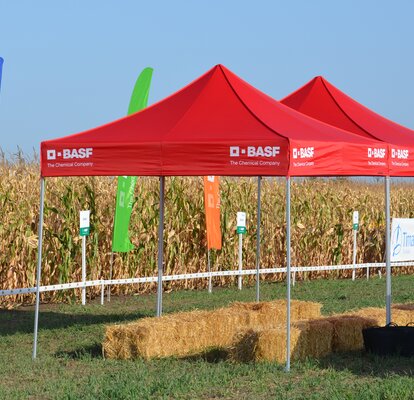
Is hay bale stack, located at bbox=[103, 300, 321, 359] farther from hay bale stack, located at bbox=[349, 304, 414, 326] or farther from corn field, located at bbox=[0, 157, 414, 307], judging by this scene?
corn field, located at bbox=[0, 157, 414, 307]

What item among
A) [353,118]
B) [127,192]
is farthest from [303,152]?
[127,192]

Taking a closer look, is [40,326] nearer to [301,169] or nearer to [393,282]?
[301,169]

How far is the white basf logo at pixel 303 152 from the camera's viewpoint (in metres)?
11.7

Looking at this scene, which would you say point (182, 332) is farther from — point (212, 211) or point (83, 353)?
point (212, 211)

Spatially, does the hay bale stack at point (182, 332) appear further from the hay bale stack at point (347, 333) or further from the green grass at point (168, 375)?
the hay bale stack at point (347, 333)

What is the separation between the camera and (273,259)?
26266 millimetres

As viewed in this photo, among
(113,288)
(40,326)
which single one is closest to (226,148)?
(40,326)

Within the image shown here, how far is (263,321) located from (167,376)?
3.14 meters

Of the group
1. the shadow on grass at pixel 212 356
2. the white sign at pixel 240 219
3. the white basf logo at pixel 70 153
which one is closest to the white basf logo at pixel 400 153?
the shadow on grass at pixel 212 356

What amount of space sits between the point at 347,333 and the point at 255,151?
266 centimetres

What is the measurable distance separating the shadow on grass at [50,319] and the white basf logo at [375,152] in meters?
5.71

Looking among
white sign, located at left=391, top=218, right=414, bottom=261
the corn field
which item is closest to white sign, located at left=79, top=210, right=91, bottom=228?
the corn field

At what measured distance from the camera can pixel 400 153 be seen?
528 inches

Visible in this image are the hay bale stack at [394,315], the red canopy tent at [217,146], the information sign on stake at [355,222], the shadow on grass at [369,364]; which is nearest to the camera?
the shadow on grass at [369,364]
